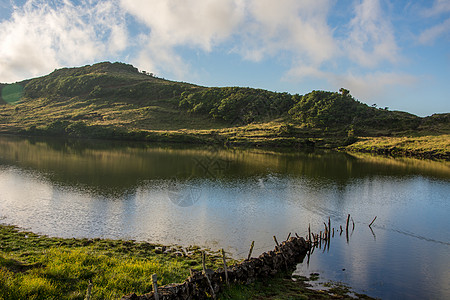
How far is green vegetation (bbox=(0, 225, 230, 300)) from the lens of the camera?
12609 mm

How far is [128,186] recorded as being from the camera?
43.8 meters

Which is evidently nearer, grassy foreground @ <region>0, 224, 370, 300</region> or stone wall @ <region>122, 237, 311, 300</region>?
grassy foreground @ <region>0, 224, 370, 300</region>

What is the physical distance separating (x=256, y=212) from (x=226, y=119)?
14390 centimetres

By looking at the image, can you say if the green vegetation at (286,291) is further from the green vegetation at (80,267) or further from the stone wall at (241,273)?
the green vegetation at (80,267)

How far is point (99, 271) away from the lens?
15430 mm

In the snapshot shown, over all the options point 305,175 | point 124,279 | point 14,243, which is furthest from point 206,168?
point 124,279

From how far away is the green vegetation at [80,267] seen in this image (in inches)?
496

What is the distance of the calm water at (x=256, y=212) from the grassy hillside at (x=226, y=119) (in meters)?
80.1

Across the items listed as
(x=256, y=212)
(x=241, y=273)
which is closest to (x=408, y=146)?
(x=256, y=212)

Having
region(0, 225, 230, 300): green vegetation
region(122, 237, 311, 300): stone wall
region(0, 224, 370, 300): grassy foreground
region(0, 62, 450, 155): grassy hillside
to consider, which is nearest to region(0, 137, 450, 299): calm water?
region(122, 237, 311, 300): stone wall

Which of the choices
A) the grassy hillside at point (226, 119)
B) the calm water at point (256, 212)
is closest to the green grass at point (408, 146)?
the grassy hillside at point (226, 119)

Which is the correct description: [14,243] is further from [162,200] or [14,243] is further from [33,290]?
[162,200]

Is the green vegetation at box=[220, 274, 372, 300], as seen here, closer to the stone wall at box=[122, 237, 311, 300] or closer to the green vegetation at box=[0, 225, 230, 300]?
the stone wall at box=[122, 237, 311, 300]

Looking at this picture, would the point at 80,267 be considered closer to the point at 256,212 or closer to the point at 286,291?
the point at 286,291
